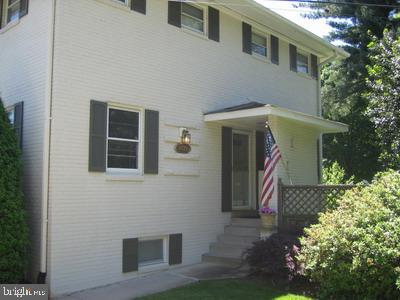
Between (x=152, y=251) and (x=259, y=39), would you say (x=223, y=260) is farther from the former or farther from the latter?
(x=259, y=39)

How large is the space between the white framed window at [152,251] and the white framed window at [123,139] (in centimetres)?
158

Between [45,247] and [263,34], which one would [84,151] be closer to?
[45,247]

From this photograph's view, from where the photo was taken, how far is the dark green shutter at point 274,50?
47.6 ft

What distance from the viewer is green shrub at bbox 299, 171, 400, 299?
709cm

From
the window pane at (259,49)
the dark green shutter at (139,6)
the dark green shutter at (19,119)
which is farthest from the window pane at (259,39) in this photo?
the dark green shutter at (19,119)

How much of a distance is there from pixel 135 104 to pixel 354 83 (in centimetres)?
1575

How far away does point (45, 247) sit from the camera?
27.7ft

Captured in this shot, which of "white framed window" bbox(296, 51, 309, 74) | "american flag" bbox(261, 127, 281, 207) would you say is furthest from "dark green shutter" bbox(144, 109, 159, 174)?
"white framed window" bbox(296, 51, 309, 74)

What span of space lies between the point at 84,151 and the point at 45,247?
1.89 meters

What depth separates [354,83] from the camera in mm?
23000

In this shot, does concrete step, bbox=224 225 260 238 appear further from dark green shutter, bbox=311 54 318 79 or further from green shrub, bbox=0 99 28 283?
dark green shutter, bbox=311 54 318 79

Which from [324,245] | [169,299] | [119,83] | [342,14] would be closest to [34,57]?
[119,83]

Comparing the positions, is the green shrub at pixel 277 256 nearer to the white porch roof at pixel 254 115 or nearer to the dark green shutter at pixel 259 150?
the white porch roof at pixel 254 115

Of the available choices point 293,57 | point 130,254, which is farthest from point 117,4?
point 293,57
